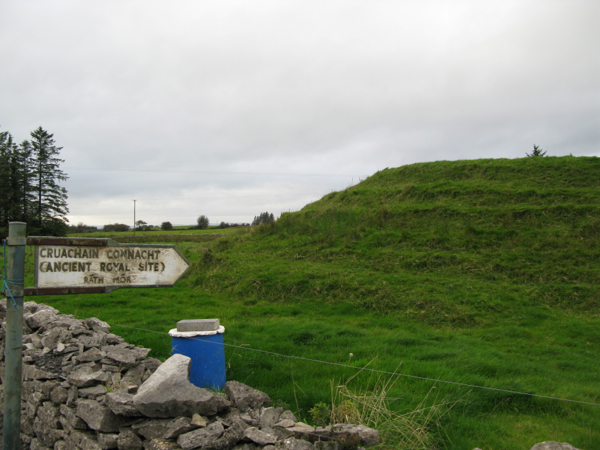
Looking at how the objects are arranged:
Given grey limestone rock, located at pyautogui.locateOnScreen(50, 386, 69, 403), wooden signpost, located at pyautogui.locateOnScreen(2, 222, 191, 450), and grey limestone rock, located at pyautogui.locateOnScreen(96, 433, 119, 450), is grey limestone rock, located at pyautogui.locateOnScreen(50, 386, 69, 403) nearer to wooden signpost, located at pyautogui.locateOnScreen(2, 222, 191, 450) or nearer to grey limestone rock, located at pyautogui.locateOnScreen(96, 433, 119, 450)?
wooden signpost, located at pyautogui.locateOnScreen(2, 222, 191, 450)

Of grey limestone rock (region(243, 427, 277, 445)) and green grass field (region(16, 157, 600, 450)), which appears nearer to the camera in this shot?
grey limestone rock (region(243, 427, 277, 445))

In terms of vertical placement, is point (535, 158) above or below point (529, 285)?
above

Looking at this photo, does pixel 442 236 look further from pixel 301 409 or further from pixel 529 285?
pixel 301 409

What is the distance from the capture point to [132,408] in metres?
3.49

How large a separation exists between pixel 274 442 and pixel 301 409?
1171 mm

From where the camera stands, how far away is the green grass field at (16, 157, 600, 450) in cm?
463

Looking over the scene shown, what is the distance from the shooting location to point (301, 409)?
4207 mm

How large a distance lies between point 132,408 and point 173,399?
0.45 metres

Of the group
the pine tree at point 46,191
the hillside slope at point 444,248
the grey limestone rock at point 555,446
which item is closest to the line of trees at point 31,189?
the pine tree at point 46,191

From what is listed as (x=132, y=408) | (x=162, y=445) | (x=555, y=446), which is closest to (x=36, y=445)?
(x=132, y=408)

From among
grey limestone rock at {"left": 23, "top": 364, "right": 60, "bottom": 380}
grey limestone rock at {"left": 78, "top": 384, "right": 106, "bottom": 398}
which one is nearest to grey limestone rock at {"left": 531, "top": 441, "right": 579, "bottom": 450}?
grey limestone rock at {"left": 78, "top": 384, "right": 106, "bottom": 398}

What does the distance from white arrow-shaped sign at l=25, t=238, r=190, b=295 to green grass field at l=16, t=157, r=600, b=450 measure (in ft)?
6.00

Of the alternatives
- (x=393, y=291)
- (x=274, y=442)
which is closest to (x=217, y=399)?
(x=274, y=442)

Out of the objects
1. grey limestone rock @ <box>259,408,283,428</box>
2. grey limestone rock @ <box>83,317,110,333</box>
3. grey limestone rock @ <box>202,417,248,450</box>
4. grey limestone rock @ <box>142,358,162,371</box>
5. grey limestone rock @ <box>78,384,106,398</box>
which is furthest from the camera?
grey limestone rock @ <box>83,317,110,333</box>
